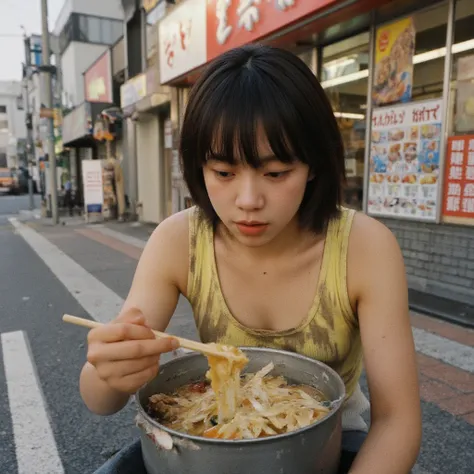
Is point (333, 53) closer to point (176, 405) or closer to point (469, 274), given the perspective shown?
point (469, 274)

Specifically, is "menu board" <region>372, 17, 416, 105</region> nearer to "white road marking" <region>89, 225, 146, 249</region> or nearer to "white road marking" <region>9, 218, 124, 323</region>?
"white road marking" <region>9, 218, 124, 323</region>

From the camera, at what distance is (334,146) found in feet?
3.88

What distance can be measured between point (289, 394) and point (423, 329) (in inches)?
121

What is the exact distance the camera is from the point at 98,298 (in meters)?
5.02

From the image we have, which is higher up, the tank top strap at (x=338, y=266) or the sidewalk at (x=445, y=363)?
the tank top strap at (x=338, y=266)

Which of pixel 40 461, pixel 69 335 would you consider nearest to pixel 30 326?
pixel 69 335

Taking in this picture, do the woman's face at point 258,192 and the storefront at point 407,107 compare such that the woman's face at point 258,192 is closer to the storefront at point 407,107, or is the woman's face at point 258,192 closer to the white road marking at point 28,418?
the white road marking at point 28,418

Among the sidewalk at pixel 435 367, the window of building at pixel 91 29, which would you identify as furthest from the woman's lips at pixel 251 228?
the window of building at pixel 91 29

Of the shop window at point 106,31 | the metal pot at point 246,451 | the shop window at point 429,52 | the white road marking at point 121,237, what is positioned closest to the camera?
the metal pot at point 246,451

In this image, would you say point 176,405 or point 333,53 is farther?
point 333,53

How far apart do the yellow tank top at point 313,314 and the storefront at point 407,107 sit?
339cm

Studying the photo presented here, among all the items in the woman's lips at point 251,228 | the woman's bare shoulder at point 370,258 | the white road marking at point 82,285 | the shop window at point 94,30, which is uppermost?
the shop window at point 94,30

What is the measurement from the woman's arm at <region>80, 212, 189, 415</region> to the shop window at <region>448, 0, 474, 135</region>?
3776mm

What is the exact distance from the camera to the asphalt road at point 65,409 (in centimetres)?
218
